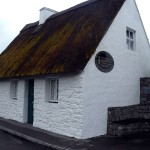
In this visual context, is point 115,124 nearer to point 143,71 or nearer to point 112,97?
point 112,97

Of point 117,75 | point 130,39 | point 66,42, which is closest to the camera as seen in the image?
point 117,75

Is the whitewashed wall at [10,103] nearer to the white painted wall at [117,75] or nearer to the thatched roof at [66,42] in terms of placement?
the thatched roof at [66,42]

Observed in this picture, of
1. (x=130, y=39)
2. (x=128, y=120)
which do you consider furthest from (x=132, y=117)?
(x=130, y=39)

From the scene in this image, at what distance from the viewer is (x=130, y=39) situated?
12742 millimetres

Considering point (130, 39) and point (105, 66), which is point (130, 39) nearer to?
point (130, 39)

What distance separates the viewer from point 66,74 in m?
10.6

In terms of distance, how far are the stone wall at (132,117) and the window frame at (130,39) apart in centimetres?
168

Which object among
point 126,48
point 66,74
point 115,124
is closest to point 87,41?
point 66,74

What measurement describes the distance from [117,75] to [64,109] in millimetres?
2758

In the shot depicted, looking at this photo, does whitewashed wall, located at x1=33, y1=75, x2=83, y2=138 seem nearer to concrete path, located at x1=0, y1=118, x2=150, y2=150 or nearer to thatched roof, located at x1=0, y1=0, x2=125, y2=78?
concrete path, located at x1=0, y1=118, x2=150, y2=150

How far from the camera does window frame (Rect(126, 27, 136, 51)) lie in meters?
12.6

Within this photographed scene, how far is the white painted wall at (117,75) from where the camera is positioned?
10.3 meters

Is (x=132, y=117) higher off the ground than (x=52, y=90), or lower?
lower

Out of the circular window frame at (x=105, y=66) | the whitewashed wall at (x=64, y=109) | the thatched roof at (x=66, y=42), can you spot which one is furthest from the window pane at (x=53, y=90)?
the circular window frame at (x=105, y=66)
